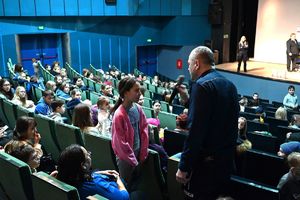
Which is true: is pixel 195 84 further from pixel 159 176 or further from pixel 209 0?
pixel 209 0

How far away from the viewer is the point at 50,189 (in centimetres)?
185

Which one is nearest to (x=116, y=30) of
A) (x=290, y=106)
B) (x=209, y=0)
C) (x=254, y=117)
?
(x=209, y=0)

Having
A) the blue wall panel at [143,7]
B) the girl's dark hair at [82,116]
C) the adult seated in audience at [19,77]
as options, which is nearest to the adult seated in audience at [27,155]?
the girl's dark hair at [82,116]

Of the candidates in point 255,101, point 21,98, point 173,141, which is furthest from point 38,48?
point 173,141

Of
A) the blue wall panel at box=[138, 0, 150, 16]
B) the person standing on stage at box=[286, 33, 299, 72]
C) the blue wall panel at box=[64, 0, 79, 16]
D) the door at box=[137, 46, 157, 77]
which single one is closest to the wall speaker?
the blue wall panel at box=[138, 0, 150, 16]

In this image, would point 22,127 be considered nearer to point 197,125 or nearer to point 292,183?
point 197,125

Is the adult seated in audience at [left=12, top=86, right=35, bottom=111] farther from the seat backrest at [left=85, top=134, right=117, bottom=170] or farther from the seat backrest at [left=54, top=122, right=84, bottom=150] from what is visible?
the seat backrest at [left=85, top=134, right=117, bottom=170]

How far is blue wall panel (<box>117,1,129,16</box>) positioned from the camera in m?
13.2

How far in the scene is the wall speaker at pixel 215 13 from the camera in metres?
14.2

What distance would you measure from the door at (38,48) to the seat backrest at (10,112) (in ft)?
25.4

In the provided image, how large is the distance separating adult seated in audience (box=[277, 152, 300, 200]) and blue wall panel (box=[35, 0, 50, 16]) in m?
10.5

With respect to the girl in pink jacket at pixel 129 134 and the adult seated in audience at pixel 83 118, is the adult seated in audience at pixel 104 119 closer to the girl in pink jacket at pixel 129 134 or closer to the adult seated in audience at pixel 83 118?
the adult seated in audience at pixel 83 118

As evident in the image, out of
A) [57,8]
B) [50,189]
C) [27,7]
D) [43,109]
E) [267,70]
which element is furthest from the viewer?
[267,70]

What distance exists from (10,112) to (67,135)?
1632mm
